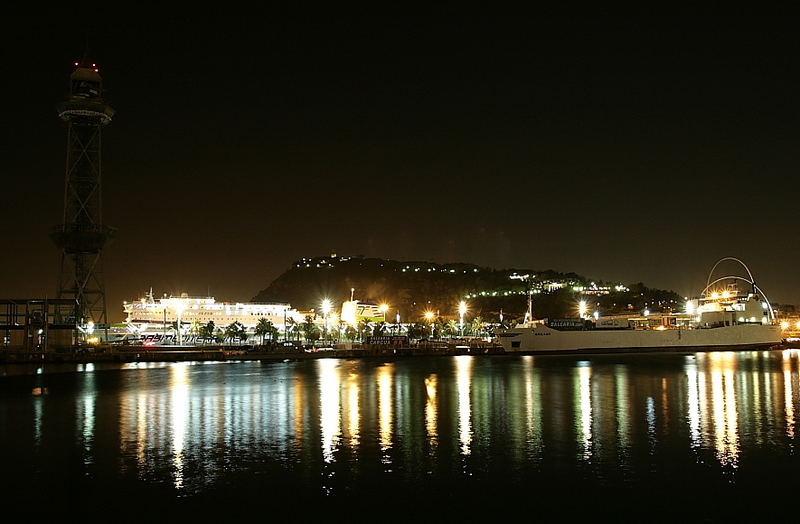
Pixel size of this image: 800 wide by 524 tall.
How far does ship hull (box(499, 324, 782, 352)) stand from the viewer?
256 feet

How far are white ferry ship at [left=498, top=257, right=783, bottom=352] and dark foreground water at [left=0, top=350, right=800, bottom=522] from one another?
142 feet

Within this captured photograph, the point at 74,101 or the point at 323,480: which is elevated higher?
the point at 74,101

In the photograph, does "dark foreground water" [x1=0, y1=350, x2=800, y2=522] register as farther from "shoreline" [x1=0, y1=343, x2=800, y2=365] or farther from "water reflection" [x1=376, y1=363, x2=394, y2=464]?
"shoreline" [x1=0, y1=343, x2=800, y2=365]

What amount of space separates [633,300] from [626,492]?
6583 inches

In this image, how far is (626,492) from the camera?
48.1ft

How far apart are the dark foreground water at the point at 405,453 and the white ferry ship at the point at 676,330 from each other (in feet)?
142

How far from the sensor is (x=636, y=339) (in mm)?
80688

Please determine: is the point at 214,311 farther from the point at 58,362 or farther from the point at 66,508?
the point at 66,508

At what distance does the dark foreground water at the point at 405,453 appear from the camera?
13.9m

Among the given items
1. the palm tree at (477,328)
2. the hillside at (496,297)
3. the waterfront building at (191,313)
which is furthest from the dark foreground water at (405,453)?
the hillside at (496,297)

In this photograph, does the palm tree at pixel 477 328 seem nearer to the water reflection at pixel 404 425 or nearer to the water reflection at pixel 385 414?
the water reflection at pixel 385 414

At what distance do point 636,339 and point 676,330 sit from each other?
603cm

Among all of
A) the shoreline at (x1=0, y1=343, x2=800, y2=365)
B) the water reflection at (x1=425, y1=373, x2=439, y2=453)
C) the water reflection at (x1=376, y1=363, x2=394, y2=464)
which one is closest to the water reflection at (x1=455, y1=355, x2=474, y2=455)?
the water reflection at (x1=425, y1=373, x2=439, y2=453)

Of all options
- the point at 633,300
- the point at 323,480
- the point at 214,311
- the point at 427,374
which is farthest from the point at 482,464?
the point at 633,300
